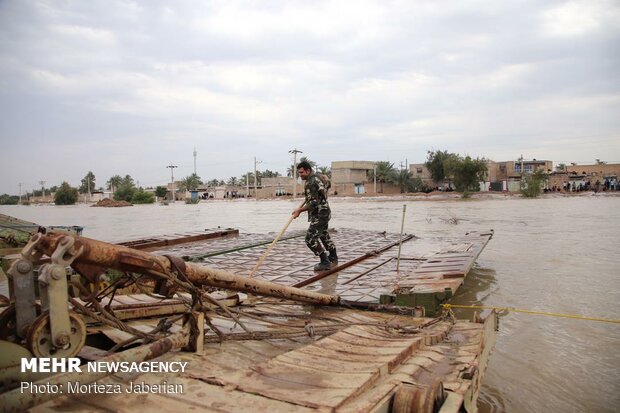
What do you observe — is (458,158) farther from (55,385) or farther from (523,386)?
(55,385)

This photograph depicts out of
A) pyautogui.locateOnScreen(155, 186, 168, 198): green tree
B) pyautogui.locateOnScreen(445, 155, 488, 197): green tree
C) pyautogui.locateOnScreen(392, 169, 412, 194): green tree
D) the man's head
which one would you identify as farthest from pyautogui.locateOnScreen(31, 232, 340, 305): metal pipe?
pyautogui.locateOnScreen(155, 186, 168, 198): green tree

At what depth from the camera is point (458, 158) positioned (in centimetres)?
4688

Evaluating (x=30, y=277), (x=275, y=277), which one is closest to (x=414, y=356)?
(x=30, y=277)

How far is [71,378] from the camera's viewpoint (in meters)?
1.91

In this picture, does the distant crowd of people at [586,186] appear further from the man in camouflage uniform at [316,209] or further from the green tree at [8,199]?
the green tree at [8,199]

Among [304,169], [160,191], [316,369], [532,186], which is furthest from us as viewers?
[160,191]

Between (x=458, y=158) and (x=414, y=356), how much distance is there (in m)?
46.8

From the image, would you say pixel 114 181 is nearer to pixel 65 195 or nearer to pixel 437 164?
pixel 65 195

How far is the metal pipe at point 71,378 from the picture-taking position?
1.74 metres

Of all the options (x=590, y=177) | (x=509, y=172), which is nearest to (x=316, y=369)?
(x=509, y=172)

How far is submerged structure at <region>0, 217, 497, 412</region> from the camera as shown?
6.48 feet

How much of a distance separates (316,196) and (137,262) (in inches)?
184

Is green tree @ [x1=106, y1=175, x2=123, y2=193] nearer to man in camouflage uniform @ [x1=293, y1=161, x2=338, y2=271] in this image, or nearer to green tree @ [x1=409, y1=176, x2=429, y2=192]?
green tree @ [x1=409, y1=176, x2=429, y2=192]

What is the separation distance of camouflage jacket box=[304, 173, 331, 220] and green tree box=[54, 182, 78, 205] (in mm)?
69366
